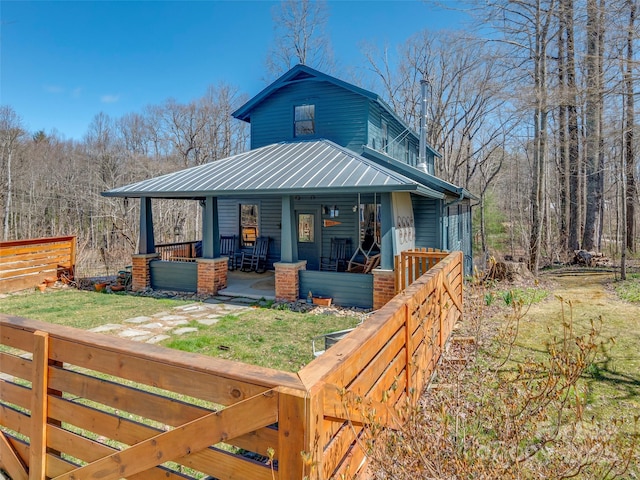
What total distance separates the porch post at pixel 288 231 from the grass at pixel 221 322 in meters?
1.31

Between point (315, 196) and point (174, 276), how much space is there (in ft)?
15.4

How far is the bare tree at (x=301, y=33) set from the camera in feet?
71.3

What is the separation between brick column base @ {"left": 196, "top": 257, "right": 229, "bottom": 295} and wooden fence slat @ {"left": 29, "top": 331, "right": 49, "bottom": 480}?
6.80 m

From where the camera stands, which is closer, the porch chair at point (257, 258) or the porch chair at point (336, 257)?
the porch chair at point (336, 257)

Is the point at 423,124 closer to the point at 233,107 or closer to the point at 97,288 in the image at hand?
the point at 97,288

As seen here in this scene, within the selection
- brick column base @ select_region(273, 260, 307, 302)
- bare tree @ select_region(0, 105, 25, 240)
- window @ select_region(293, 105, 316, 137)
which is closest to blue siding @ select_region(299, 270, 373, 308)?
brick column base @ select_region(273, 260, 307, 302)

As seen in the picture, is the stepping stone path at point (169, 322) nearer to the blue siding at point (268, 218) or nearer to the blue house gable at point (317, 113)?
the blue siding at point (268, 218)

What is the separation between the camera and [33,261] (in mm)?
9906

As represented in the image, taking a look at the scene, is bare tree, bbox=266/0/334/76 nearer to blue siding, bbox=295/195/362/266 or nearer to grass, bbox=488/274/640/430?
blue siding, bbox=295/195/362/266

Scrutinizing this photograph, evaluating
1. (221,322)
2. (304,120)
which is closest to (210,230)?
(221,322)

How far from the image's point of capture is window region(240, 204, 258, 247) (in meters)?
12.8

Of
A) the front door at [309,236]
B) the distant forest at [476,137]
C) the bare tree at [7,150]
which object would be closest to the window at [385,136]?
the front door at [309,236]

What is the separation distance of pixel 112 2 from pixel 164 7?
182cm

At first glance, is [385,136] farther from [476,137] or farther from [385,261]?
[476,137]
